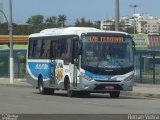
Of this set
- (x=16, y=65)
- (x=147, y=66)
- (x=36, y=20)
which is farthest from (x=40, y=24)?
(x=147, y=66)

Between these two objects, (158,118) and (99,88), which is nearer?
(158,118)

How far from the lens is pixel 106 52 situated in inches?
1136

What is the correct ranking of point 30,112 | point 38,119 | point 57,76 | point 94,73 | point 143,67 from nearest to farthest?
point 38,119 → point 30,112 → point 94,73 → point 57,76 → point 143,67

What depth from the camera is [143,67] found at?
40094mm

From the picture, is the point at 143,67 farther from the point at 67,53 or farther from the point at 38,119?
the point at 38,119

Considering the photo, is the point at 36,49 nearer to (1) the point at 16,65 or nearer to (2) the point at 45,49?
(2) the point at 45,49

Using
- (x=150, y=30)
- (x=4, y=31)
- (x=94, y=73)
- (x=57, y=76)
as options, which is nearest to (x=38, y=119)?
(x=94, y=73)

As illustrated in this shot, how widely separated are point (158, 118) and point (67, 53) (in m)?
13.4

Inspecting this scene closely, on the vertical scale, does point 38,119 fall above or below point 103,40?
below

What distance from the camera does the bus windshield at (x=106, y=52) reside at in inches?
1130

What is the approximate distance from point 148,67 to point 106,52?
1148cm

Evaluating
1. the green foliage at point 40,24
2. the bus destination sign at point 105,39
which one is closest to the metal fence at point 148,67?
the bus destination sign at point 105,39

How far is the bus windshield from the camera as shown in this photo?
2870 centimetres

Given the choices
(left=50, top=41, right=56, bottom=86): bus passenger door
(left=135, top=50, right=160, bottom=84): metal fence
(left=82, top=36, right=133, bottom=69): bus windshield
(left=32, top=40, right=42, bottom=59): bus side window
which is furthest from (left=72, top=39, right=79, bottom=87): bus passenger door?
(left=135, top=50, right=160, bottom=84): metal fence
